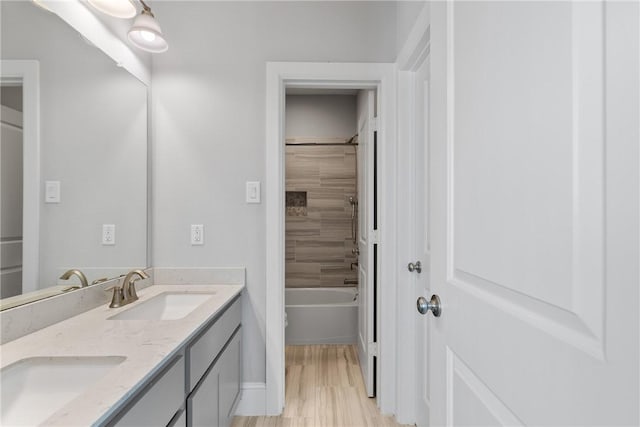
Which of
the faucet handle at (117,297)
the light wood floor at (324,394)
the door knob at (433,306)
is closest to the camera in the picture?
the door knob at (433,306)

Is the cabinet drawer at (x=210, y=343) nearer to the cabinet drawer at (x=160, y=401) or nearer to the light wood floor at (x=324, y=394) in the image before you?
the cabinet drawer at (x=160, y=401)

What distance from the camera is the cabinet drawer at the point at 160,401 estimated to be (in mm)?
849

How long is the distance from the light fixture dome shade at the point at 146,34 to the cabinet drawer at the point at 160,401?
4.79 ft

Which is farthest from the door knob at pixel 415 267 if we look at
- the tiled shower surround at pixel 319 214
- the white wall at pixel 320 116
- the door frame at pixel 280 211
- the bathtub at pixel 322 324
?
the white wall at pixel 320 116

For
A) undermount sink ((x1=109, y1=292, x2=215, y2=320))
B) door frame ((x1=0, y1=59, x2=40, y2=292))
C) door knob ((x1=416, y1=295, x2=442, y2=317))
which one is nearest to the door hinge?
undermount sink ((x1=109, y1=292, x2=215, y2=320))

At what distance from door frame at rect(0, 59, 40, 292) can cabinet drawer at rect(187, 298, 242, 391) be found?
0.63 meters

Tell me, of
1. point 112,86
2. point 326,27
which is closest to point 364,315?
point 326,27

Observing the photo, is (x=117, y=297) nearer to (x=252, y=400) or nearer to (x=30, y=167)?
(x=30, y=167)

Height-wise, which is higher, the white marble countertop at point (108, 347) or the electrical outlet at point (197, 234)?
the electrical outlet at point (197, 234)

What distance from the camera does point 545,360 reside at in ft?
1.77

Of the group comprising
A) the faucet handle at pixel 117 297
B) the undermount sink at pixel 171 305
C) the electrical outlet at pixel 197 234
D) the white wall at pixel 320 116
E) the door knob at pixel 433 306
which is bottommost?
the undermount sink at pixel 171 305

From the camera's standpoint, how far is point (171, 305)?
185cm

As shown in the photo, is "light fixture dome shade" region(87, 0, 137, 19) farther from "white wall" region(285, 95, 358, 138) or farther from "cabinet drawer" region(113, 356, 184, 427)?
"white wall" region(285, 95, 358, 138)

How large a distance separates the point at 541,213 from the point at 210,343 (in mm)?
1352
